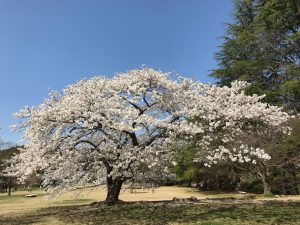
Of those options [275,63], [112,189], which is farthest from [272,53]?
[112,189]

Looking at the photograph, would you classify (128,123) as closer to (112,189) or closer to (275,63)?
(112,189)

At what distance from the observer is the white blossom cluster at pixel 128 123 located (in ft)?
55.2

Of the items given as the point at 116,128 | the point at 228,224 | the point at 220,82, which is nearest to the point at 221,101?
the point at 116,128

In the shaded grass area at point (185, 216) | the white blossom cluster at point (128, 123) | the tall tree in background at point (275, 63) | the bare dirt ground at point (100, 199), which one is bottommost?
the shaded grass area at point (185, 216)

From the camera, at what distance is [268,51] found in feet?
101

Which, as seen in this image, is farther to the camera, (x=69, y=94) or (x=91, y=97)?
(x=69, y=94)

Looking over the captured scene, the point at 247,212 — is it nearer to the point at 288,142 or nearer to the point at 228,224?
the point at 228,224

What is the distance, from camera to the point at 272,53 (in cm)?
3097

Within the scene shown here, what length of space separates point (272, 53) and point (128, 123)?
1738cm

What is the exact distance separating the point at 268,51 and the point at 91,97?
717 inches

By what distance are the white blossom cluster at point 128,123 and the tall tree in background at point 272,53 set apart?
11440 mm

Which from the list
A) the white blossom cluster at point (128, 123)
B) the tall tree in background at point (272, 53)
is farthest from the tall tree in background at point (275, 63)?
the white blossom cluster at point (128, 123)

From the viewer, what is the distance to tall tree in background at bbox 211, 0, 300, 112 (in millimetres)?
29547

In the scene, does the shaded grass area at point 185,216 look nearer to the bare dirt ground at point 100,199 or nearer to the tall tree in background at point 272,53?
the bare dirt ground at point 100,199
